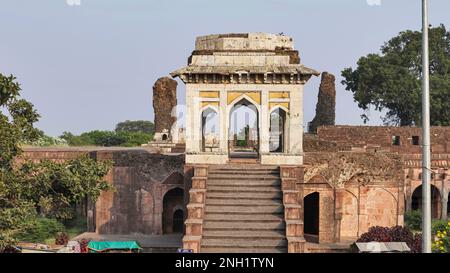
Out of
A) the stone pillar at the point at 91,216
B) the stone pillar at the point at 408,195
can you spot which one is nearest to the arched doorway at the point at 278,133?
the stone pillar at the point at 91,216

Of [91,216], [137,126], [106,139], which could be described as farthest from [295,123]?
[137,126]

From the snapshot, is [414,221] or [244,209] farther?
[414,221]

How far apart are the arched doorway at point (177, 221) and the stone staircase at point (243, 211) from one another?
17.9 feet

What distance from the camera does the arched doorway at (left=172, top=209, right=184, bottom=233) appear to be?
25.2 m

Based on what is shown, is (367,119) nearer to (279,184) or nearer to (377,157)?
(377,157)

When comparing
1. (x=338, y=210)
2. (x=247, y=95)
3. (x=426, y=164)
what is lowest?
(x=338, y=210)

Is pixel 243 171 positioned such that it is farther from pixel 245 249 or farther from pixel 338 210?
pixel 338 210

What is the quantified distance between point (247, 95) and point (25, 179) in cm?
641

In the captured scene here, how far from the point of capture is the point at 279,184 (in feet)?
64.0

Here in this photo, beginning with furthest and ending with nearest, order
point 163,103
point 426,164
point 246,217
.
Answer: point 163,103 < point 246,217 < point 426,164

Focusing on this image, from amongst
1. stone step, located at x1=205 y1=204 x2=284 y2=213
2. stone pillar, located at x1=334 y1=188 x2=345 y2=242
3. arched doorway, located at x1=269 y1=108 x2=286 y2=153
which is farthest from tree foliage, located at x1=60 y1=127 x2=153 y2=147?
stone step, located at x1=205 y1=204 x2=284 y2=213

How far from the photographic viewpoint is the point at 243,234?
17.6 m

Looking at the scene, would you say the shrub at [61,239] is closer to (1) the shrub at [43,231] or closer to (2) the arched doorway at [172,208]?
(1) the shrub at [43,231]

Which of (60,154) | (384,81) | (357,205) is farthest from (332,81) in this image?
(357,205)
